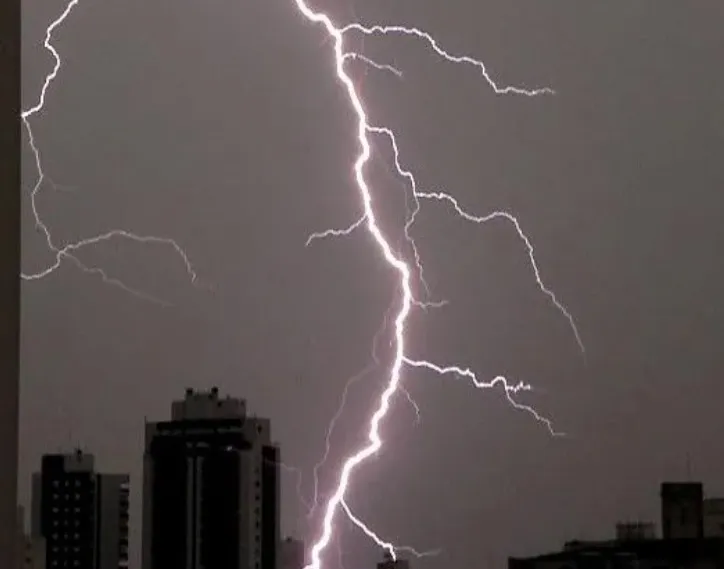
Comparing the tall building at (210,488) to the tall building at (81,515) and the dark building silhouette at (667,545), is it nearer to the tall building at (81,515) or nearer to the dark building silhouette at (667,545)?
the tall building at (81,515)

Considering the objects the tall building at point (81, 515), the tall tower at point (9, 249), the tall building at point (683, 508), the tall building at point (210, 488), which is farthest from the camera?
the tall building at point (210, 488)

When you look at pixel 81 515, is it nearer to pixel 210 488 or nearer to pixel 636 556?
pixel 210 488

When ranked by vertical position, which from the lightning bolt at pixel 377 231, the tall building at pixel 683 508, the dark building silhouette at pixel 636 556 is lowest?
the dark building silhouette at pixel 636 556

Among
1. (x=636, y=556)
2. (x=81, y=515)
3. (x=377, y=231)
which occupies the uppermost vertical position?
(x=377, y=231)

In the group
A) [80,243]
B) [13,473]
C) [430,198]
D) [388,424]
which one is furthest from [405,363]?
[13,473]

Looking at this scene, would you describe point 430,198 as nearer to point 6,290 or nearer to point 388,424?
point 388,424

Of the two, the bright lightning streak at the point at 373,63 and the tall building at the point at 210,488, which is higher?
the bright lightning streak at the point at 373,63

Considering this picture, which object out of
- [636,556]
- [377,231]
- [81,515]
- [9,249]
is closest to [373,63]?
[377,231]

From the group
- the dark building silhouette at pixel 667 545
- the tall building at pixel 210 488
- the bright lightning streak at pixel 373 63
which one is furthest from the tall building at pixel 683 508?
the bright lightning streak at pixel 373 63
